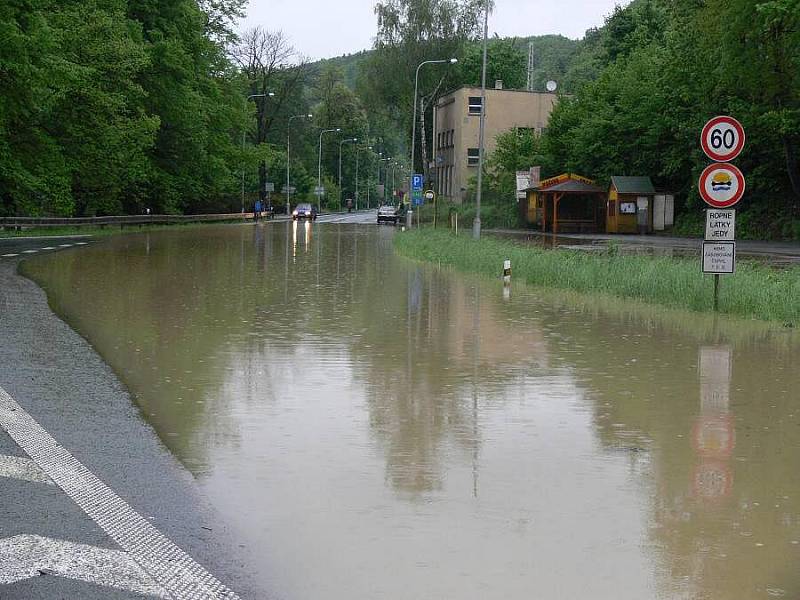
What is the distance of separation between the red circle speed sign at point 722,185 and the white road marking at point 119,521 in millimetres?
10947

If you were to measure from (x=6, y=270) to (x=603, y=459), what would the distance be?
19.8 meters

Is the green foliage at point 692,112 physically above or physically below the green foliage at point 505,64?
below

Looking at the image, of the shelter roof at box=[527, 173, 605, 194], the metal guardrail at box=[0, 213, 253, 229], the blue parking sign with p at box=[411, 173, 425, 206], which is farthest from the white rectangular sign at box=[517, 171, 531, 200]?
the metal guardrail at box=[0, 213, 253, 229]

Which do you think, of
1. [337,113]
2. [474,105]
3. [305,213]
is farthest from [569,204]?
[337,113]

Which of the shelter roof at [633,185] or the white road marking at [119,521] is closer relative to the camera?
the white road marking at [119,521]

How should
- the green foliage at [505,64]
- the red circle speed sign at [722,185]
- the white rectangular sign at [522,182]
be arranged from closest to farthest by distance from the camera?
the red circle speed sign at [722,185], the white rectangular sign at [522,182], the green foliage at [505,64]

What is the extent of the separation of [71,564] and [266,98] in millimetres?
97658

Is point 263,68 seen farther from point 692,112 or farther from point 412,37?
point 692,112

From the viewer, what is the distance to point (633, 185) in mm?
58906

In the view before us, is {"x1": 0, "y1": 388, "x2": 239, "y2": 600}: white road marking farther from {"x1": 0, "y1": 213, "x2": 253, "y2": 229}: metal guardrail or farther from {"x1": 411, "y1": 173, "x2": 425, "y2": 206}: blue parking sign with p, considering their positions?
{"x1": 411, "y1": 173, "x2": 425, "y2": 206}: blue parking sign with p

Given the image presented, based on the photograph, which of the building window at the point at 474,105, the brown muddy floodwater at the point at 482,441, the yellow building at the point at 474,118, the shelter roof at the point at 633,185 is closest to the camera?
the brown muddy floodwater at the point at 482,441

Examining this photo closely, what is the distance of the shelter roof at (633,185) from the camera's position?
5847 cm

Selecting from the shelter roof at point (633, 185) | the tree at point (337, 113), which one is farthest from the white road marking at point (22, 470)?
the tree at point (337, 113)

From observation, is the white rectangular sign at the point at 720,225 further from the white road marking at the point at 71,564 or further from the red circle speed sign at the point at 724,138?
the white road marking at the point at 71,564
